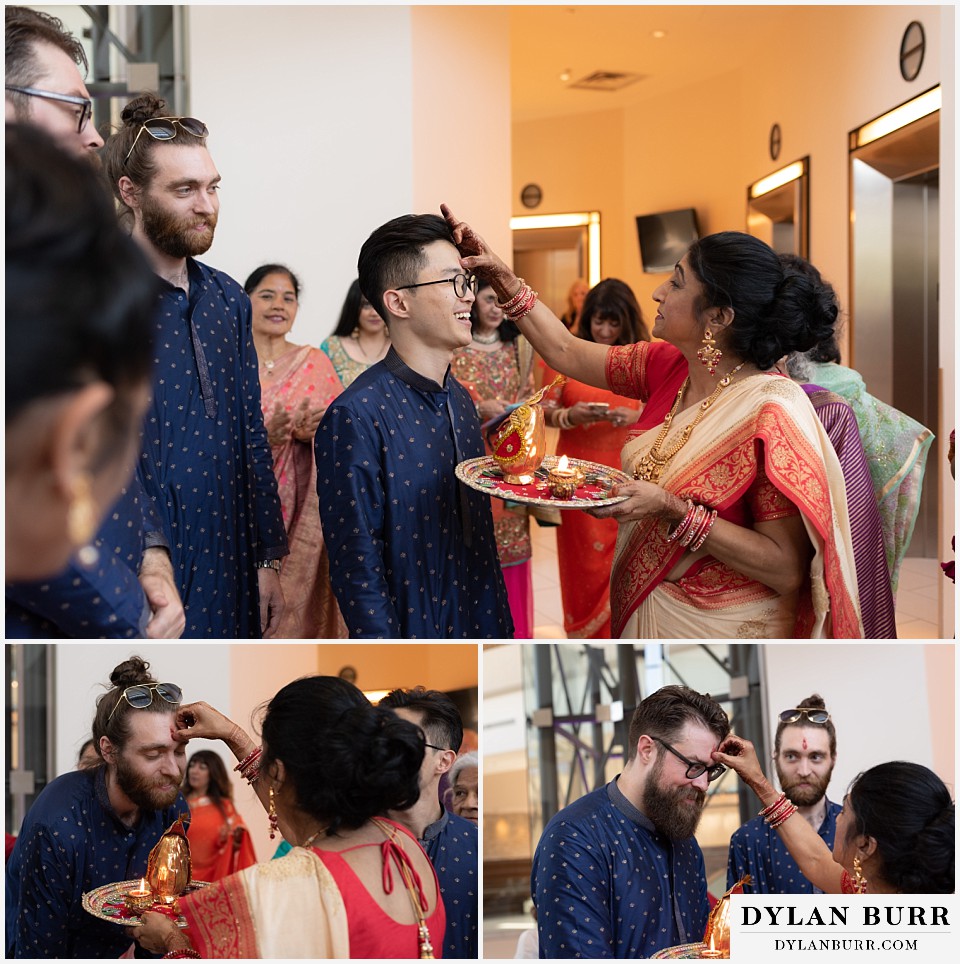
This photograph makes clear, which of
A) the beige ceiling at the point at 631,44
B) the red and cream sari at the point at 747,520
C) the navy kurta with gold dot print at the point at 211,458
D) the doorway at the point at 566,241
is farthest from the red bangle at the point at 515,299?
the doorway at the point at 566,241

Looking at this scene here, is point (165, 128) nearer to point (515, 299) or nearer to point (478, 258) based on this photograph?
point (478, 258)

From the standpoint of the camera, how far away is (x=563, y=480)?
1.82 m

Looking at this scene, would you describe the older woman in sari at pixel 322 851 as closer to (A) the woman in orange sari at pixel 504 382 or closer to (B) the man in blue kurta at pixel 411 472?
(B) the man in blue kurta at pixel 411 472

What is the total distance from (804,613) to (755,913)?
0.62 meters

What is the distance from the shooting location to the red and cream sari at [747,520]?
1.94m

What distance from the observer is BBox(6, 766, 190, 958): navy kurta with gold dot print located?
1656 millimetres

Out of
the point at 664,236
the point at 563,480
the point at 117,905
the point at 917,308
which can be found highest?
the point at 664,236

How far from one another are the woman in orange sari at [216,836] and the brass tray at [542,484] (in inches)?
23.7

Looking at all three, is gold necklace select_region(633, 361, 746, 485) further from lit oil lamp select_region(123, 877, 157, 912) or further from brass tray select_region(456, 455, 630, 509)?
lit oil lamp select_region(123, 877, 157, 912)

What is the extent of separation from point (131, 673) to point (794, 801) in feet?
3.38

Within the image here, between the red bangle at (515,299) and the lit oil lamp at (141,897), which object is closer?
the lit oil lamp at (141,897)

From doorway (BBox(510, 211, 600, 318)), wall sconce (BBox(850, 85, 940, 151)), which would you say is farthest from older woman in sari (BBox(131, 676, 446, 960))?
doorway (BBox(510, 211, 600, 318))

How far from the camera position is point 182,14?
406 centimetres

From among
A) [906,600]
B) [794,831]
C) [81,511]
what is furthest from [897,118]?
[81,511]
